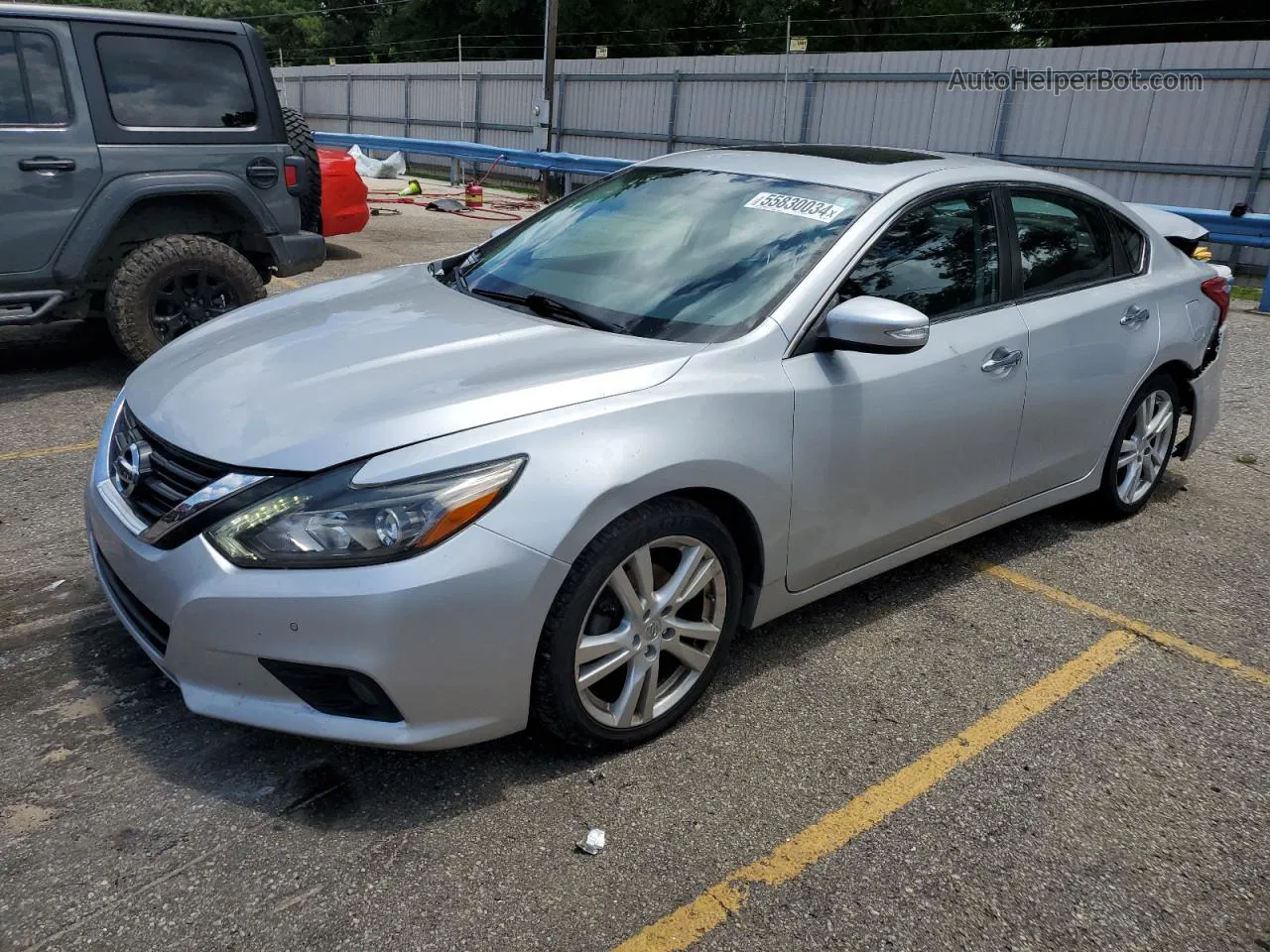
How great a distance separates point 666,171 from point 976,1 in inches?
1101

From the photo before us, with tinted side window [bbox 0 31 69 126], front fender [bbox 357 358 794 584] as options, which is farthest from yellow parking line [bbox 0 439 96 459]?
front fender [bbox 357 358 794 584]

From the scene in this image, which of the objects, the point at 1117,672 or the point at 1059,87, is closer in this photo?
the point at 1117,672

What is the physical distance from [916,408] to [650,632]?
124 cm

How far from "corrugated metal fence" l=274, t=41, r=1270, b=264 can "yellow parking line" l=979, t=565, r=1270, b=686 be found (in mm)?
11415

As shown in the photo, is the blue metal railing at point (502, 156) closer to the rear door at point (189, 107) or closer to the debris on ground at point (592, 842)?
the rear door at point (189, 107)

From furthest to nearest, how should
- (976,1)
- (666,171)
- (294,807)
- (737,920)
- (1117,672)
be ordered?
(976,1) → (666,171) → (1117,672) → (294,807) → (737,920)

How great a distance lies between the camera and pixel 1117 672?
3.46 metres

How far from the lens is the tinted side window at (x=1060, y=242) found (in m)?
3.92

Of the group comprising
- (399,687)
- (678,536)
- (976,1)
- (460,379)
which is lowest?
(399,687)

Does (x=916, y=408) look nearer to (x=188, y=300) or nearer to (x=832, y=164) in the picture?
(x=832, y=164)

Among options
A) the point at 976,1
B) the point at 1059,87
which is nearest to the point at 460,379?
the point at 1059,87

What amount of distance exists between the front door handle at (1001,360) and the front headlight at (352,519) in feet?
6.49

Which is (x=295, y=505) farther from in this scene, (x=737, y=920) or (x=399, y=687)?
(x=737, y=920)

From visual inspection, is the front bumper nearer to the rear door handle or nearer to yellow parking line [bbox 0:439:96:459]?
yellow parking line [bbox 0:439:96:459]
